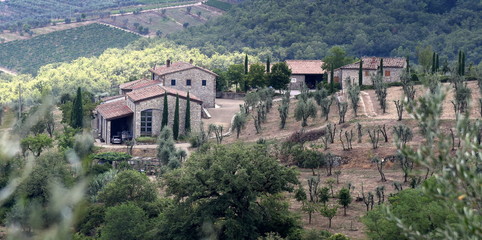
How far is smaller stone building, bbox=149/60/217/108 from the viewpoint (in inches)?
2717

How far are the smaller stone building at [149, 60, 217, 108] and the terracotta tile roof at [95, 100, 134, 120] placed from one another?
564cm

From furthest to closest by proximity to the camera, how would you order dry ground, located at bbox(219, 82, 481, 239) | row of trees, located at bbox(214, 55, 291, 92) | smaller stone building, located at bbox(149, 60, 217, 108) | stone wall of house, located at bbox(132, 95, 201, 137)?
row of trees, located at bbox(214, 55, 291, 92), smaller stone building, located at bbox(149, 60, 217, 108), stone wall of house, located at bbox(132, 95, 201, 137), dry ground, located at bbox(219, 82, 481, 239)

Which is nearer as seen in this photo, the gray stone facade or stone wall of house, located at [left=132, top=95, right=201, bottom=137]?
stone wall of house, located at [left=132, top=95, right=201, bottom=137]

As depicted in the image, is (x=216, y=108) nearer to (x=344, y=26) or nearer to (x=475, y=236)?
(x=475, y=236)

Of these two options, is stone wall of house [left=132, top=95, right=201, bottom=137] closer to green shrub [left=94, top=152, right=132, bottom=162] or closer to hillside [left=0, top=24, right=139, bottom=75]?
green shrub [left=94, top=152, right=132, bottom=162]

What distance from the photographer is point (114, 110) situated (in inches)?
2387

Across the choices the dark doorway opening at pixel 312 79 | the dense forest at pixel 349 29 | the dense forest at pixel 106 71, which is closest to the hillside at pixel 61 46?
the dense forest at pixel 349 29

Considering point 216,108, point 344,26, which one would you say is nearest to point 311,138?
point 216,108

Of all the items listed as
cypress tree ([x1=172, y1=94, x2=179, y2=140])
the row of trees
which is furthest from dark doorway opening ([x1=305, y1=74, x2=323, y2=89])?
cypress tree ([x1=172, y1=94, x2=179, y2=140])

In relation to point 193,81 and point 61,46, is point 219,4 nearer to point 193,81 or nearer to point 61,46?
point 61,46

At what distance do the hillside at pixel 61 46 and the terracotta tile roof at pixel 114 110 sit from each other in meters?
83.1

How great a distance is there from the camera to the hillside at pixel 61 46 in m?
151

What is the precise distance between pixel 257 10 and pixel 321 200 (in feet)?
380

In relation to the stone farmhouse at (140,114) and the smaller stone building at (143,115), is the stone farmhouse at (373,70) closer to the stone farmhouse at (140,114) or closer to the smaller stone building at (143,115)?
the stone farmhouse at (140,114)
